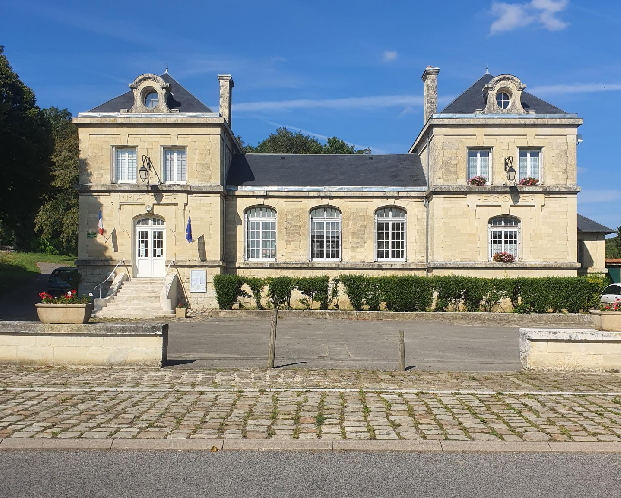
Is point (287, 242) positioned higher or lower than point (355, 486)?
higher

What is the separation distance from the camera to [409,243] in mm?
26391

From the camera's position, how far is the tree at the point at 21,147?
2445 centimetres

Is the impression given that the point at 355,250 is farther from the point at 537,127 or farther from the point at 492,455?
the point at 492,455

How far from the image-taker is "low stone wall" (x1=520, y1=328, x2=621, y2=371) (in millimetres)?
10047

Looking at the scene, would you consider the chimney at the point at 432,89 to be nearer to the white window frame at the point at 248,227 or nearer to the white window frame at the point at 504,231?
the white window frame at the point at 504,231

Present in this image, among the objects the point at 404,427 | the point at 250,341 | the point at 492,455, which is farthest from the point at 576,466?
the point at 250,341

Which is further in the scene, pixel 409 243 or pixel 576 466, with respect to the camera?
pixel 409 243

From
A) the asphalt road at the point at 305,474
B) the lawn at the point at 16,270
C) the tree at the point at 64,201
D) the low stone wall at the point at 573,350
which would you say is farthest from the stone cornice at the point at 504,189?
the tree at the point at 64,201

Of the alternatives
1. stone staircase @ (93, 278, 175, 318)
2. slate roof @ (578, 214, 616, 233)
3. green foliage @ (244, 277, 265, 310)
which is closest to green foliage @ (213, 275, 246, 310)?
green foliage @ (244, 277, 265, 310)

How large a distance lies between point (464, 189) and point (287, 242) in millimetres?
7786

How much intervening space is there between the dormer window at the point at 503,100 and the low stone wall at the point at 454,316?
964 cm

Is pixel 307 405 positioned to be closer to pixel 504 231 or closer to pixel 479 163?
pixel 504 231

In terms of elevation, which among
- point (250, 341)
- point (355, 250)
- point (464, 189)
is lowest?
point (250, 341)

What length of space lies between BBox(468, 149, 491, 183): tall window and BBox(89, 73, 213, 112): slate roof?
36.9ft
